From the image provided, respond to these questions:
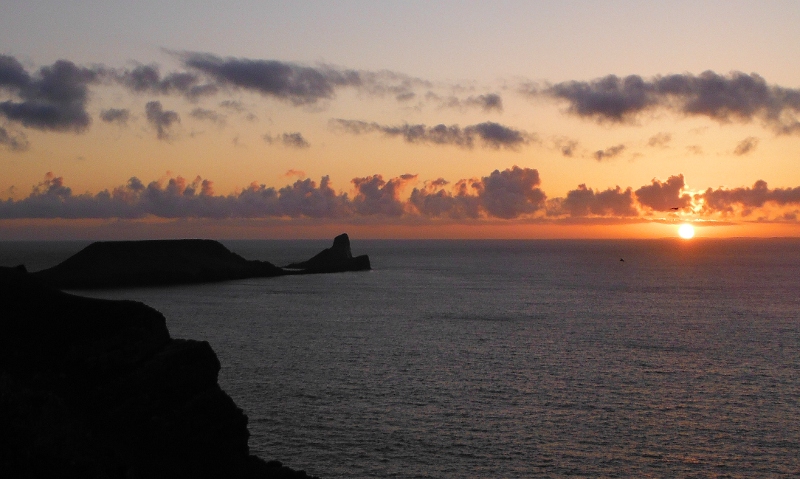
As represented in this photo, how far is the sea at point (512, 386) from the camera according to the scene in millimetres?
40219

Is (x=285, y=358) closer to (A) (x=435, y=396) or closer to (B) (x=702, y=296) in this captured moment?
(A) (x=435, y=396)

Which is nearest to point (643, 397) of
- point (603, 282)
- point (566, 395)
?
point (566, 395)

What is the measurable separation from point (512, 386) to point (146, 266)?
128 meters

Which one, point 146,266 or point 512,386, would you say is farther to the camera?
point 146,266

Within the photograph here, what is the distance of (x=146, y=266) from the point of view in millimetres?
165250

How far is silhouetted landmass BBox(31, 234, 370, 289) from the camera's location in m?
154

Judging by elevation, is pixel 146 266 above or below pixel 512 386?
above

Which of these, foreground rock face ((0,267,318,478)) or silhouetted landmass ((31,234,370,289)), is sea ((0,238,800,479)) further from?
silhouetted landmass ((31,234,370,289))

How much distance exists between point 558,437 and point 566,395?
33.1 feet

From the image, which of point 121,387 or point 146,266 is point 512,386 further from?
point 146,266

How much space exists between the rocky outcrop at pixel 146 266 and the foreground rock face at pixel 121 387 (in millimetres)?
120527

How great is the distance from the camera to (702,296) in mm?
133625

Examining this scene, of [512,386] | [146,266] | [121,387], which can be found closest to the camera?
[121,387]

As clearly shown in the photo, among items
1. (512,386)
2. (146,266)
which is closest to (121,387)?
(512,386)
